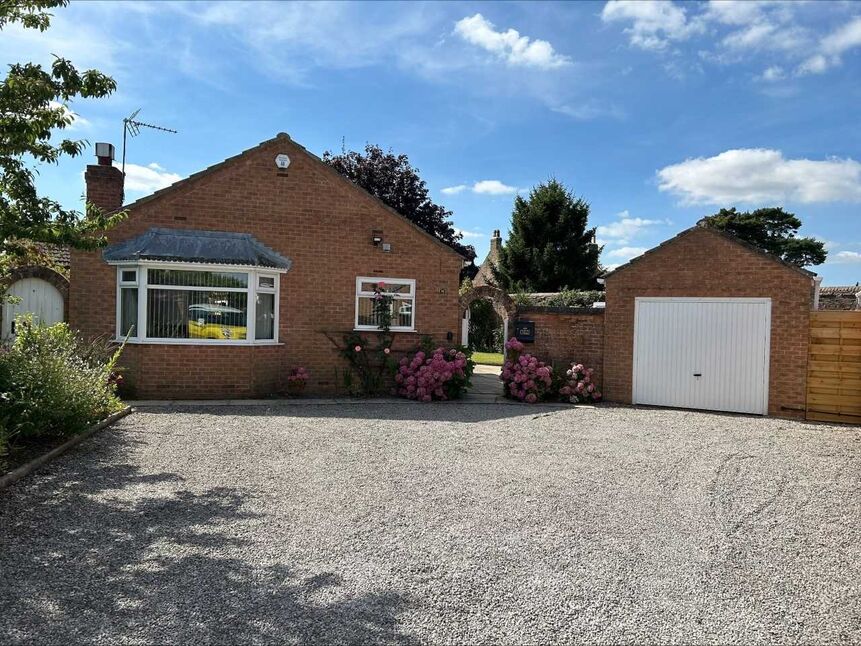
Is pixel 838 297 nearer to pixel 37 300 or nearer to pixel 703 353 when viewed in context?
pixel 703 353

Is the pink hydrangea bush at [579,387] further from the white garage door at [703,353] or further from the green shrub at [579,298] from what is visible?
the green shrub at [579,298]

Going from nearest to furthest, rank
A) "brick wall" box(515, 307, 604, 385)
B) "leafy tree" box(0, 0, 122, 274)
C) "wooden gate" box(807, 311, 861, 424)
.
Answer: "leafy tree" box(0, 0, 122, 274)
"wooden gate" box(807, 311, 861, 424)
"brick wall" box(515, 307, 604, 385)

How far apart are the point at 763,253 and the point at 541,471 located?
271 inches

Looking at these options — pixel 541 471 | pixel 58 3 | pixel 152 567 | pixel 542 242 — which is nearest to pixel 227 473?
pixel 152 567

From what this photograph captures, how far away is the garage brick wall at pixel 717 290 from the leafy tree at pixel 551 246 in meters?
17.7

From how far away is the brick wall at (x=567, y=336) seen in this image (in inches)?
492

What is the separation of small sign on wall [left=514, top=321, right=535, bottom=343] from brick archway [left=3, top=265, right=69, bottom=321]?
30.8 ft

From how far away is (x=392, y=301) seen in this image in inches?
506

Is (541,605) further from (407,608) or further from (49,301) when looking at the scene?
(49,301)

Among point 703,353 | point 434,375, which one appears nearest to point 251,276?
point 434,375

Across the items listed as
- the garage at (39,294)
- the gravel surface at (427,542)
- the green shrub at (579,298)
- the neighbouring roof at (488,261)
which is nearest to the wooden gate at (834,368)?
the gravel surface at (427,542)

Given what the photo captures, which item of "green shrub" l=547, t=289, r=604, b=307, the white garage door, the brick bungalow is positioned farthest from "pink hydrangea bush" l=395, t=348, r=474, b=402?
"green shrub" l=547, t=289, r=604, b=307

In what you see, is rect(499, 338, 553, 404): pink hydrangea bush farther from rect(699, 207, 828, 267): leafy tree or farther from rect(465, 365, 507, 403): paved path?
rect(699, 207, 828, 267): leafy tree

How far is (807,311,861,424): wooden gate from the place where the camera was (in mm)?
10430
